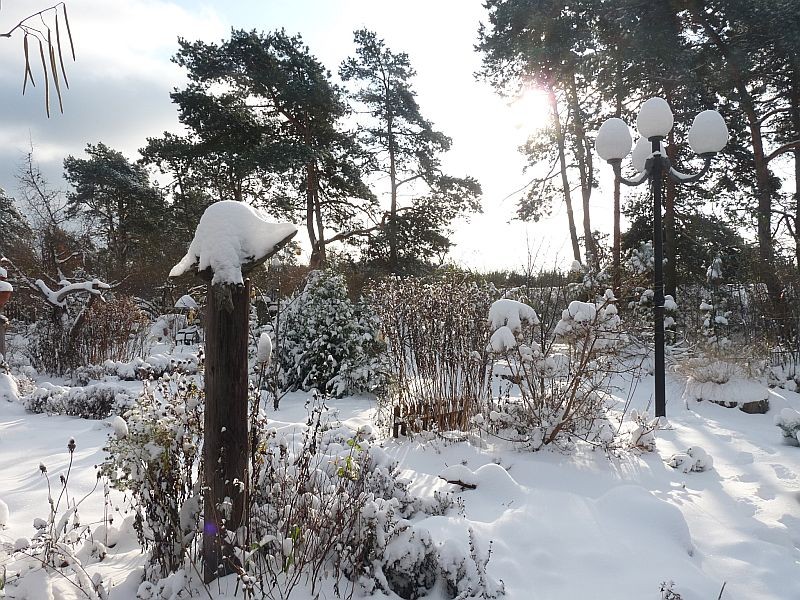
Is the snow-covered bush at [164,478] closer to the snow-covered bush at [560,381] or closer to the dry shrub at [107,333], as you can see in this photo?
the snow-covered bush at [560,381]

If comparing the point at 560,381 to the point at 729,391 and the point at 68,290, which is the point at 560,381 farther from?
the point at 68,290

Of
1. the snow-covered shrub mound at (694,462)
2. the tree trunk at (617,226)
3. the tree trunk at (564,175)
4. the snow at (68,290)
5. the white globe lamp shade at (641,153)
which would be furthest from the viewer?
the tree trunk at (564,175)

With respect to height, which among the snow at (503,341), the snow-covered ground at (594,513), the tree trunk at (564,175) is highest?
the tree trunk at (564,175)

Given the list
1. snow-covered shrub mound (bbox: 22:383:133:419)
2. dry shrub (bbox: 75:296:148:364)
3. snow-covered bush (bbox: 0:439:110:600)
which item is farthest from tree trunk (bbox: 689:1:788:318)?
dry shrub (bbox: 75:296:148:364)

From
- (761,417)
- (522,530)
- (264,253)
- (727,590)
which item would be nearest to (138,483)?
(264,253)

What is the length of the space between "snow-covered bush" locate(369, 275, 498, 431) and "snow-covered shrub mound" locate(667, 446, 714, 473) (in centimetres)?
152

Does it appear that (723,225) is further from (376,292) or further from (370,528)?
(370,528)

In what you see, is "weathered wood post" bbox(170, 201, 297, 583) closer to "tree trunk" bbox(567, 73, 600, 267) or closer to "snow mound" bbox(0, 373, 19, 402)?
"snow mound" bbox(0, 373, 19, 402)

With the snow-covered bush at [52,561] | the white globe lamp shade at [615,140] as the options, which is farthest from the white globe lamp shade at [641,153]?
the snow-covered bush at [52,561]

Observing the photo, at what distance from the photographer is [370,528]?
211 cm

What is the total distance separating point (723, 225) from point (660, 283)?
8.14 meters

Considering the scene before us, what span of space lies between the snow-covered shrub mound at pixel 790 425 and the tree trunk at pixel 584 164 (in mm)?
6838

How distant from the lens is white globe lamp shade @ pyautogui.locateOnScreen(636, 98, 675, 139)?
14.5 ft

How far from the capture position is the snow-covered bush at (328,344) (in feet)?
22.1
